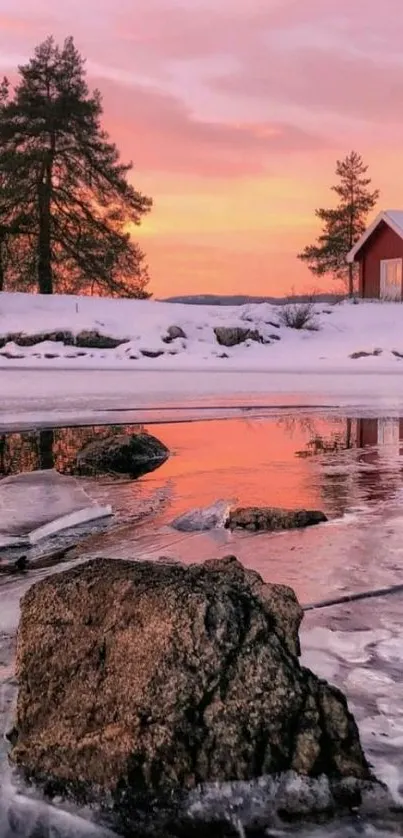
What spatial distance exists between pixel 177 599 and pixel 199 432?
29.9ft

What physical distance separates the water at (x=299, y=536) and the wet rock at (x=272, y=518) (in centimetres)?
14

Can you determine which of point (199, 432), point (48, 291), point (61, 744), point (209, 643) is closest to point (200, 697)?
point (209, 643)

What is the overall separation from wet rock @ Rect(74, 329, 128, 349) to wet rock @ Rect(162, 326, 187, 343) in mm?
1663

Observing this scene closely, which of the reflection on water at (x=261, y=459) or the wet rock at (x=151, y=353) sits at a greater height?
the wet rock at (x=151, y=353)

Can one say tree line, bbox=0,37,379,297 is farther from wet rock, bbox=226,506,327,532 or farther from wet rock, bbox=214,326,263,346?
wet rock, bbox=226,506,327,532

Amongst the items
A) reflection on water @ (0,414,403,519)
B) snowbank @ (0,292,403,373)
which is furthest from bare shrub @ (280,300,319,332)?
reflection on water @ (0,414,403,519)

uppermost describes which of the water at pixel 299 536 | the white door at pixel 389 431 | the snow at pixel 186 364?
the snow at pixel 186 364

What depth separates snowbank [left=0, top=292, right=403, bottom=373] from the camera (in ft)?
83.6

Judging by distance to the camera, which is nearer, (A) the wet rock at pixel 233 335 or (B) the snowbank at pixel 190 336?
(B) the snowbank at pixel 190 336

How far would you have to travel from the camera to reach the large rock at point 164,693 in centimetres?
251

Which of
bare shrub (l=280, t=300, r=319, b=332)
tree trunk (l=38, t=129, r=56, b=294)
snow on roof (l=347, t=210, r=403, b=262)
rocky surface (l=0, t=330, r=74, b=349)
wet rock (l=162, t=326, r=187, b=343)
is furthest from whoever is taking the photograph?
snow on roof (l=347, t=210, r=403, b=262)

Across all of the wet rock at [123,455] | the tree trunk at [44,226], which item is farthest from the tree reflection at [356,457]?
the tree trunk at [44,226]

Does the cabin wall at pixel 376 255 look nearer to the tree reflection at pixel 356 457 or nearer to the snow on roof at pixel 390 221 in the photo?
the snow on roof at pixel 390 221

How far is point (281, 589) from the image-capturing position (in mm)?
2959
